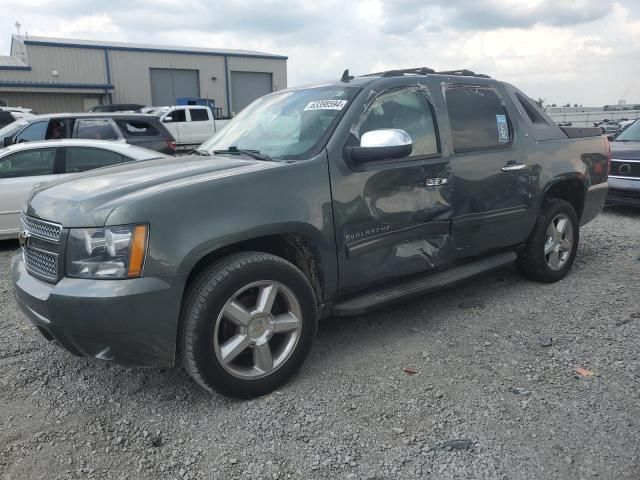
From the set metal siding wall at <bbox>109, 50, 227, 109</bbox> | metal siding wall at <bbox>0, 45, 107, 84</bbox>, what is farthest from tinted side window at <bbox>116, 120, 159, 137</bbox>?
metal siding wall at <bbox>109, 50, 227, 109</bbox>

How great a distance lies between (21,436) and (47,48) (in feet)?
114

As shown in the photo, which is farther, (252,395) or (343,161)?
(343,161)

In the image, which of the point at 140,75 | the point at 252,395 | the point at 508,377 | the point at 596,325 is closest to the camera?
the point at 252,395

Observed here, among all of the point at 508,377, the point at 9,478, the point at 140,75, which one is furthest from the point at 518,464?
the point at 140,75

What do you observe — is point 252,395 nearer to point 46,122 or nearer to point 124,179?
point 124,179

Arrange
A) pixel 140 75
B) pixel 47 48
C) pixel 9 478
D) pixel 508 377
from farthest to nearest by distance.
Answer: pixel 140 75
pixel 47 48
pixel 508 377
pixel 9 478

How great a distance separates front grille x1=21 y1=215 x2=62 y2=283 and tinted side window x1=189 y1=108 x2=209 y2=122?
17.9 m

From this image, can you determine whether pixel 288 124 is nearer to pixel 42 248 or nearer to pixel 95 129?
pixel 42 248

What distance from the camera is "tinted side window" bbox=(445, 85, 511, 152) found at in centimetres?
399

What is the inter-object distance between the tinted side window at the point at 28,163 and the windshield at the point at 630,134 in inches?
354

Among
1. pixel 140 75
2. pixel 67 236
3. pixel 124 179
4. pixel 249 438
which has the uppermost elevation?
pixel 140 75

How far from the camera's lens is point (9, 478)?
94.7 inches

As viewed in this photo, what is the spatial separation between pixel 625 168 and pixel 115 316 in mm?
8208

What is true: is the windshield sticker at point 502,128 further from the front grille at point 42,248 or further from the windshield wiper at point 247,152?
the front grille at point 42,248
